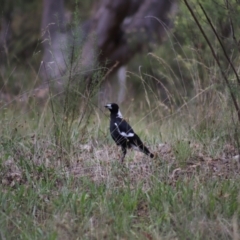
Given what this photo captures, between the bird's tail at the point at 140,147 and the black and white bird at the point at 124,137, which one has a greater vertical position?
the black and white bird at the point at 124,137

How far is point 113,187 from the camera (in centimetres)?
562

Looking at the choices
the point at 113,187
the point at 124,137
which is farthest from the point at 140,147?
the point at 113,187

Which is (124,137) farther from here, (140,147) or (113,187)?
(113,187)

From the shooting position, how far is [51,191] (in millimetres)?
5617

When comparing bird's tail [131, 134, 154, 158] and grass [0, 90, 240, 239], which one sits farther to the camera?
bird's tail [131, 134, 154, 158]

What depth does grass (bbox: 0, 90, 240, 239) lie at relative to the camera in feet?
15.6

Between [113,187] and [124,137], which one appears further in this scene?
[124,137]

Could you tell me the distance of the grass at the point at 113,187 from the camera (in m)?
4.77

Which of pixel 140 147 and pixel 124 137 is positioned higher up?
pixel 124 137

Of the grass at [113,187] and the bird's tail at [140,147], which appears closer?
the grass at [113,187]

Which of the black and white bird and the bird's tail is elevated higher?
the black and white bird

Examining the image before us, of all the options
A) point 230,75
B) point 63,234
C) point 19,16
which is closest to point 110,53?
point 19,16

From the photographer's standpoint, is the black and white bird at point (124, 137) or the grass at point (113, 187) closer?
the grass at point (113, 187)

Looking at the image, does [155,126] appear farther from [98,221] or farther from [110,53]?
[110,53]
